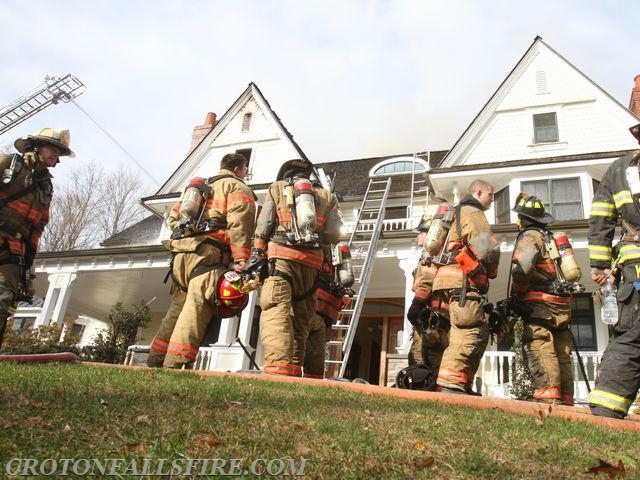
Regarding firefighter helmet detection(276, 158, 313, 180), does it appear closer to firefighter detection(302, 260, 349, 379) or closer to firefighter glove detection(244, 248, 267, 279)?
firefighter glove detection(244, 248, 267, 279)

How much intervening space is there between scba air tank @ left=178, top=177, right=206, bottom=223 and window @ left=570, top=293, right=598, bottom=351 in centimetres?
973

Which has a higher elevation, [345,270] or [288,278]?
[345,270]

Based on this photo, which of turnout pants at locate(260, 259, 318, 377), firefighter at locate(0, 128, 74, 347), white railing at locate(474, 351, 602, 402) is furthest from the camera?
white railing at locate(474, 351, 602, 402)

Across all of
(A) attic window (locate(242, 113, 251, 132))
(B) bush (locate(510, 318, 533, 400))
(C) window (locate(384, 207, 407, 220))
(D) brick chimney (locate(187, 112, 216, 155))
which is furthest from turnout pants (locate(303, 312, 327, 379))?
(D) brick chimney (locate(187, 112, 216, 155))

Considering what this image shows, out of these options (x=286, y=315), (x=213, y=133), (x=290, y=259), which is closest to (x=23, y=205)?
(x=290, y=259)

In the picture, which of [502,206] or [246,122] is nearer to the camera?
[502,206]

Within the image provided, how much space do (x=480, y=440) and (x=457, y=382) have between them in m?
2.12

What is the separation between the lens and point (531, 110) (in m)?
14.8

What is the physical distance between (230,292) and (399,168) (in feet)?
46.3

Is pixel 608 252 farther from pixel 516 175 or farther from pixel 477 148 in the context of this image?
pixel 477 148

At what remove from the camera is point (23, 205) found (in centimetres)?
473

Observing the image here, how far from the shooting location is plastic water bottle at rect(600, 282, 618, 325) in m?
3.64

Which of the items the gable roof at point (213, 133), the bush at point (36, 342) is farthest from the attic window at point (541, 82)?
the bush at point (36, 342)

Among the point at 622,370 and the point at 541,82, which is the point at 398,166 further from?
the point at 622,370
